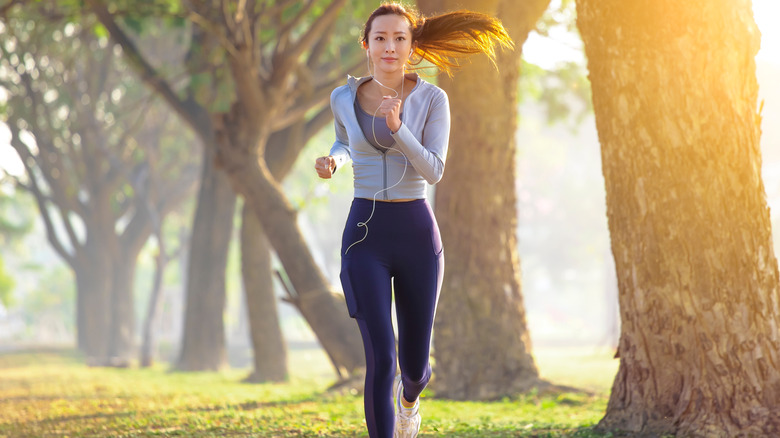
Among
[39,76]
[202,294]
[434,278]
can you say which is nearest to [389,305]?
[434,278]

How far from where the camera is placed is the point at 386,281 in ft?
13.7

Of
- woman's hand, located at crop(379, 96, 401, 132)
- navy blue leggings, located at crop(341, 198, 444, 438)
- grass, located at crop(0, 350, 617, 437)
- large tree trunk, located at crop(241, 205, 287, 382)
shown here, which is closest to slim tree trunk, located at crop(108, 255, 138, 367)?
large tree trunk, located at crop(241, 205, 287, 382)

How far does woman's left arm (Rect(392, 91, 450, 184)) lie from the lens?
12.9 feet

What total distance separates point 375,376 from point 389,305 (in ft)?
1.16

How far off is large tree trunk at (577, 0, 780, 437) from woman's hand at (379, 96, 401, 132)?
6.38ft

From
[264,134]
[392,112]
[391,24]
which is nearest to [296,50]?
[264,134]

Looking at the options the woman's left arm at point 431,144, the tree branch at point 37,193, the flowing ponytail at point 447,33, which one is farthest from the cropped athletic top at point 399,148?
the tree branch at point 37,193

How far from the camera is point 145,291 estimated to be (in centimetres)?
7300

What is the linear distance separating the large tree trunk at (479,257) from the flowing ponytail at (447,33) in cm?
420

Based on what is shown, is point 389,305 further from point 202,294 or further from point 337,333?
point 202,294

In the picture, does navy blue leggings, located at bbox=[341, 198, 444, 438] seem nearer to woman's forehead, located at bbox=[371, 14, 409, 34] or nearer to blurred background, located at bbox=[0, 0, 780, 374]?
woman's forehead, located at bbox=[371, 14, 409, 34]

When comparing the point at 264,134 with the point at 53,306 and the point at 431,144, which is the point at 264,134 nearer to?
the point at 431,144

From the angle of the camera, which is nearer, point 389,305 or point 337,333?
point 389,305

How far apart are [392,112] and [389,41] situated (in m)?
0.58
